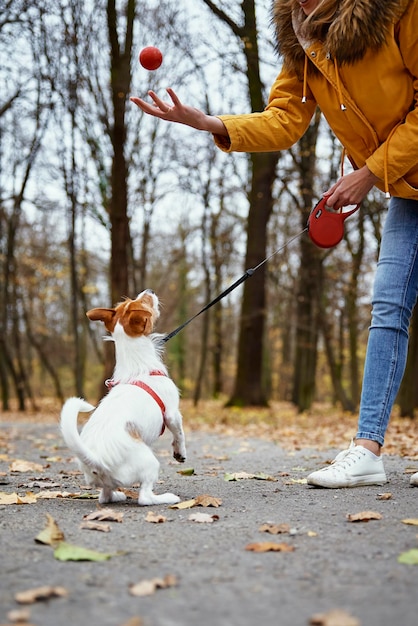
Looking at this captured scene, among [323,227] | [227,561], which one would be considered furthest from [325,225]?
[227,561]

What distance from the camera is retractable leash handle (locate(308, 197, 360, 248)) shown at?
12.9 ft

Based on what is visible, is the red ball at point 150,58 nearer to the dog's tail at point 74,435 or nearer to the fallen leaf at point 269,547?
the dog's tail at point 74,435

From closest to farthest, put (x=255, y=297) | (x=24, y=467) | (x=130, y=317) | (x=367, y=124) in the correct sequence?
1. (x=367, y=124)
2. (x=130, y=317)
3. (x=24, y=467)
4. (x=255, y=297)

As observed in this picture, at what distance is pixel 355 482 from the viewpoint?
368cm

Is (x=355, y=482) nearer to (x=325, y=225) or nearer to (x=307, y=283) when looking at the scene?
(x=325, y=225)

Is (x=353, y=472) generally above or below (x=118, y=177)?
below

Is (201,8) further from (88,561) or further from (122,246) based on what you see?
(88,561)

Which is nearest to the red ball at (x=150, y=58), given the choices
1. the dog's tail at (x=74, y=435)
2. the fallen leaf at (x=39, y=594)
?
the dog's tail at (x=74, y=435)

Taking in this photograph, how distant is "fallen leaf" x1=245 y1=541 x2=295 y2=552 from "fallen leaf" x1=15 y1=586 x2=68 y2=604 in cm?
76

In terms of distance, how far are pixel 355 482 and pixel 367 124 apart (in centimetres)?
199

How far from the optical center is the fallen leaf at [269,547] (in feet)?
8.05

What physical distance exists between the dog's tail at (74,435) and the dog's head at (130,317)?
1.86ft

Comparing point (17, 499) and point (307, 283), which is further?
point (307, 283)

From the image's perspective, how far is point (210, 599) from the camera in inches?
76.6
